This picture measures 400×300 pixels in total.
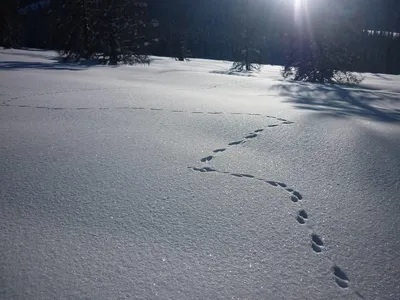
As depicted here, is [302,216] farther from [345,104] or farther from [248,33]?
[248,33]

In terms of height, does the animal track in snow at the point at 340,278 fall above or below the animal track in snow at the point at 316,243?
below

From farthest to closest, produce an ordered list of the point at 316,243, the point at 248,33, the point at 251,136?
the point at 248,33 → the point at 251,136 → the point at 316,243

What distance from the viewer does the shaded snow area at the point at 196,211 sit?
33.5 inches

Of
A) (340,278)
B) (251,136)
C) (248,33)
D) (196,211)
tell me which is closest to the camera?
(340,278)

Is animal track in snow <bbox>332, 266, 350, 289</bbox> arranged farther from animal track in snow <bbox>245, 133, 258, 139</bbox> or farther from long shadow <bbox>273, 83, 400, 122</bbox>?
long shadow <bbox>273, 83, 400, 122</bbox>

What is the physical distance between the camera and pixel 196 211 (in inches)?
45.6

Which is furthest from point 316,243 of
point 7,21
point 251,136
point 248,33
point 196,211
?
point 7,21

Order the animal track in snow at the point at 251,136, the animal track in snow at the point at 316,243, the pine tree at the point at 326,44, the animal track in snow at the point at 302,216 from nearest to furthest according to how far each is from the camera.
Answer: the animal track in snow at the point at 316,243 → the animal track in snow at the point at 302,216 → the animal track in snow at the point at 251,136 → the pine tree at the point at 326,44

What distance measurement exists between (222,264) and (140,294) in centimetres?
25

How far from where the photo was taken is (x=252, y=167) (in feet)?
5.11

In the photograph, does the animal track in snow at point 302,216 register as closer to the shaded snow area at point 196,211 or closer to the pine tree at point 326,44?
the shaded snow area at point 196,211

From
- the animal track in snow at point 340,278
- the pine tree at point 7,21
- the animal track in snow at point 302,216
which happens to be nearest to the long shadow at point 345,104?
the animal track in snow at point 302,216

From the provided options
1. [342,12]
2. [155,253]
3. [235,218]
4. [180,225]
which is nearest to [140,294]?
[155,253]

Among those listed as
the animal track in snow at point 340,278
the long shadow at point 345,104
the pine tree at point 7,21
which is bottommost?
the animal track in snow at point 340,278
